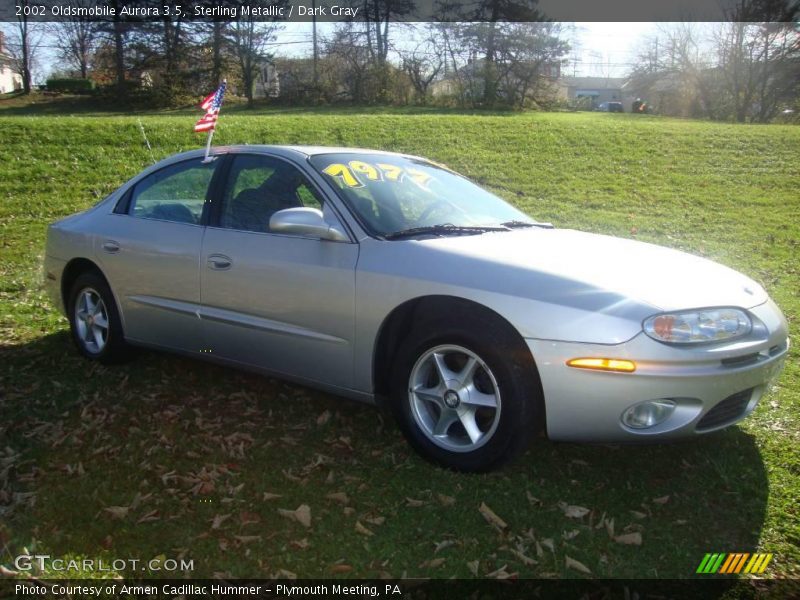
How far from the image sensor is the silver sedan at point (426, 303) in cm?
311

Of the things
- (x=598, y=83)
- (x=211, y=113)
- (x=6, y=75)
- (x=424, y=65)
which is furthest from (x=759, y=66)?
(x=598, y=83)

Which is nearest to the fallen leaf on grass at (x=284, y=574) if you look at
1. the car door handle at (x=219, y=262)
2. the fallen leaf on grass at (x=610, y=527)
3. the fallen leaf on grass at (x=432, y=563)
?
the fallen leaf on grass at (x=432, y=563)

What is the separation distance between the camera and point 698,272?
11.9 feet

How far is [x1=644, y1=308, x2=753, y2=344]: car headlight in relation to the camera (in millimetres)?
3053

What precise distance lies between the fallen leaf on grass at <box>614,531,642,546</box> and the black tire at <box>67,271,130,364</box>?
3.52 m

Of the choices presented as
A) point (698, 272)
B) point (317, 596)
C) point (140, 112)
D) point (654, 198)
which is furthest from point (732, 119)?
point (317, 596)

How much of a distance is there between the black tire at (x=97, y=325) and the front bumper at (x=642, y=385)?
312 cm

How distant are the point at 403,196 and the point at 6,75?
222 ft

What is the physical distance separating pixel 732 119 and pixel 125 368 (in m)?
29.5

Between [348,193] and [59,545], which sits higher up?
[348,193]

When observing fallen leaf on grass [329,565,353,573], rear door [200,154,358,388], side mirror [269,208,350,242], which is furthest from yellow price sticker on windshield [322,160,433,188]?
fallen leaf on grass [329,565,353,573]

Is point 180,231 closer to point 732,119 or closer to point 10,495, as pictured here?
point 10,495

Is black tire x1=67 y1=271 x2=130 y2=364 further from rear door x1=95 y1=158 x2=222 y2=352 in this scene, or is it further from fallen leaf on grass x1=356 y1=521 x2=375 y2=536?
fallen leaf on grass x1=356 y1=521 x2=375 y2=536

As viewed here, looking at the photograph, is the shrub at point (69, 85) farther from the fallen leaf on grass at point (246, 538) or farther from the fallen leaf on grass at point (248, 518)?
the fallen leaf on grass at point (246, 538)
